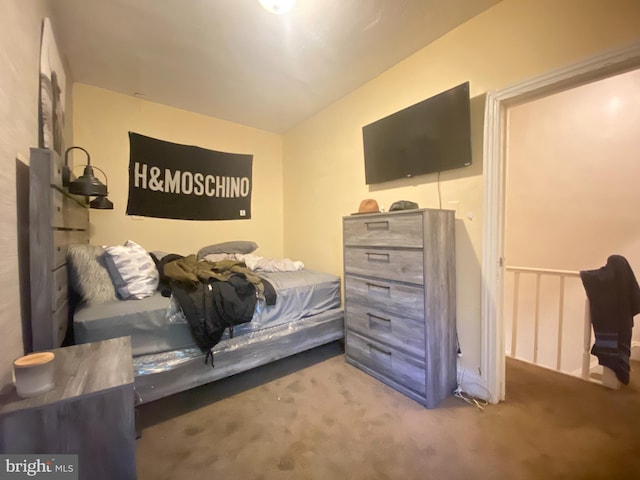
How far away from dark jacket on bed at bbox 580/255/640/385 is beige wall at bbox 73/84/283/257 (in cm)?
323

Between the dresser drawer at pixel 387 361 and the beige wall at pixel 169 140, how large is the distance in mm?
1941

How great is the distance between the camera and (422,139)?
6.49 feet

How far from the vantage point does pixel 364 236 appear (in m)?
2.05

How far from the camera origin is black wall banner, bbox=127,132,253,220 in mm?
2732

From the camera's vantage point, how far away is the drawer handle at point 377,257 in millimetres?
1876

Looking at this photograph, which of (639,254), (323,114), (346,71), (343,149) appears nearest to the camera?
(346,71)

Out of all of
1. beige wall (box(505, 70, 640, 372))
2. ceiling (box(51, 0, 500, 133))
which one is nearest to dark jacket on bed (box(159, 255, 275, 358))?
ceiling (box(51, 0, 500, 133))

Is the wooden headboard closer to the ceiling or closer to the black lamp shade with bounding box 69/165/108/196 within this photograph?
the black lamp shade with bounding box 69/165/108/196

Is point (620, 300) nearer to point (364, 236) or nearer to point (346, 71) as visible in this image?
point (364, 236)

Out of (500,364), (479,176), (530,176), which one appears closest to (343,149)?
(479,176)

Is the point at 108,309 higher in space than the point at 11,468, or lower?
higher

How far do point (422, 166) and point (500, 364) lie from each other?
1448 millimetres

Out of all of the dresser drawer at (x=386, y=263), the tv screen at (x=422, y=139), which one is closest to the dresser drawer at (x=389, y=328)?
the dresser drawer at (x=386, y=263)

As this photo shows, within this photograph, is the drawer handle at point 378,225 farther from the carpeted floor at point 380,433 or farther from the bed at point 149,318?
the carpeted floor at point 380,433
